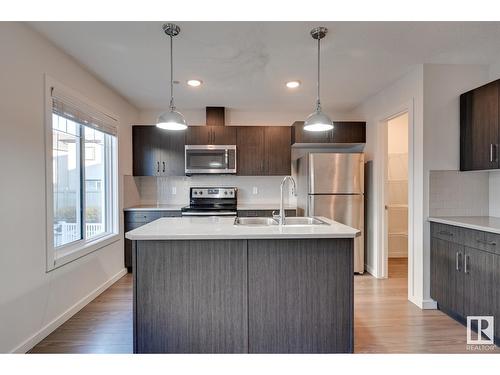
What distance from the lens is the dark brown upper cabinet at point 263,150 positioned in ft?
13.6

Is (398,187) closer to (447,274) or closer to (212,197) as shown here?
(447,274)

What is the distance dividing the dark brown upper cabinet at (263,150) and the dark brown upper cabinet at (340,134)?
11.7 inches

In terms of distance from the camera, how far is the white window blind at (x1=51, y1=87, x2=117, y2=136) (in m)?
2.36

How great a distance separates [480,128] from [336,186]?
159cm

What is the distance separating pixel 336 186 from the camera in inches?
145

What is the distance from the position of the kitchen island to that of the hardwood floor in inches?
18.4

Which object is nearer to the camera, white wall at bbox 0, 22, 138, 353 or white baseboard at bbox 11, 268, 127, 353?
white wall at bbox 0, 22, 138, 353

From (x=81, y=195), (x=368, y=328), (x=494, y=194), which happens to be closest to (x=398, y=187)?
(x=494, y=194)

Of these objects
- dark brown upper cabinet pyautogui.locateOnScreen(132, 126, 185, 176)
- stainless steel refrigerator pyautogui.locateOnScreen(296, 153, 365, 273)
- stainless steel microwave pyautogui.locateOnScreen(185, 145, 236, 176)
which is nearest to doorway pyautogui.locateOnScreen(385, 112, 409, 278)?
Result: stainless steel refrigerator pyautogui.locateOnScreen(296, 153, 365, 273)

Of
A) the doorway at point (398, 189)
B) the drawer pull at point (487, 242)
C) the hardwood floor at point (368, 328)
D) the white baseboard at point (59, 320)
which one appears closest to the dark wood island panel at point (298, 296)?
the hardwood floor at point (368, 328)

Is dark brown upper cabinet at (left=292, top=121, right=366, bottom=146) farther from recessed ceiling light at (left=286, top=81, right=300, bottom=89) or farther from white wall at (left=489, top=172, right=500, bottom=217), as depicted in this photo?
white wall at (left=489, top=172, right=500, bottom=217)
